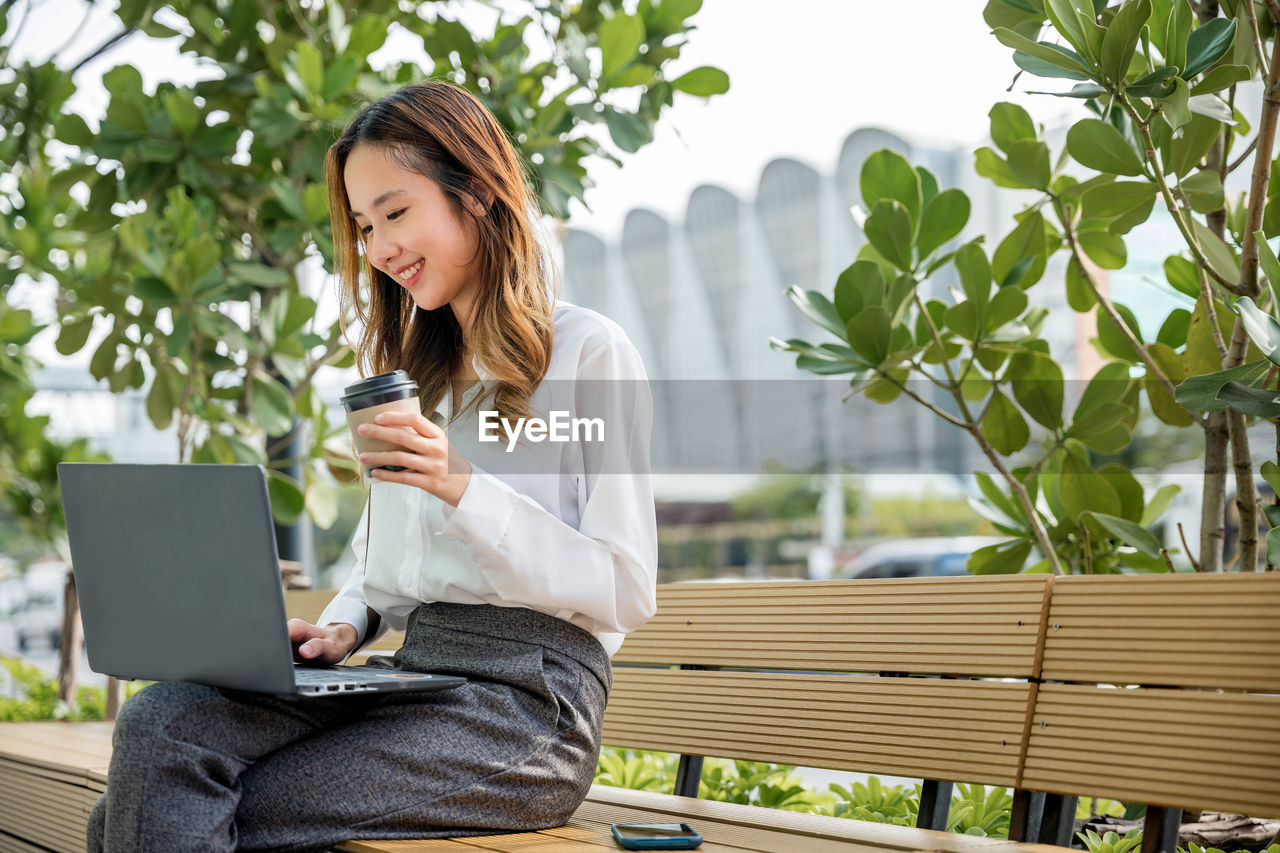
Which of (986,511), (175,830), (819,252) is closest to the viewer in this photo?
(175,830)

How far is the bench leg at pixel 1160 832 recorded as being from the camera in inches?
68.4

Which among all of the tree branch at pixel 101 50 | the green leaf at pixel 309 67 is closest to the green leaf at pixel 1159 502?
the green leaf at pixel 309 67

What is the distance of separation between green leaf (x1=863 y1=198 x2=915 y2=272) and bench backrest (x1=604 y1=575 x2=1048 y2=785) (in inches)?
26.8

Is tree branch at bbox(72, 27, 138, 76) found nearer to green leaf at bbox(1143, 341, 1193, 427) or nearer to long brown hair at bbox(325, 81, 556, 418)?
long brown hair at bbox(325, 81, 556, 418)

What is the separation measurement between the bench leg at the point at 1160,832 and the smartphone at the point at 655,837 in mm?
674

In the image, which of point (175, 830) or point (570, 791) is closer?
point (175, 830)

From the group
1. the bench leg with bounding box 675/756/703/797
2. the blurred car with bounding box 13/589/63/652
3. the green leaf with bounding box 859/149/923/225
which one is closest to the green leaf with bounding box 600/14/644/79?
the green leaf with bounding box 859/149/923/225

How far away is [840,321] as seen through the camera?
2525 millimetres

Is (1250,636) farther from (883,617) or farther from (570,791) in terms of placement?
(570,791)

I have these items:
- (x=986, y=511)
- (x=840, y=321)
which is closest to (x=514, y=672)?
(x=840, y=321)

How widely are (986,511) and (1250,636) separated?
106cm

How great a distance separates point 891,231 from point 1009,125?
1.16 feet

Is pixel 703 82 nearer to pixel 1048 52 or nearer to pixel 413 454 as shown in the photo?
pixel 1048 52

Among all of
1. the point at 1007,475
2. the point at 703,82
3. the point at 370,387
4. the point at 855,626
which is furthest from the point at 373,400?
the point at 703,82
